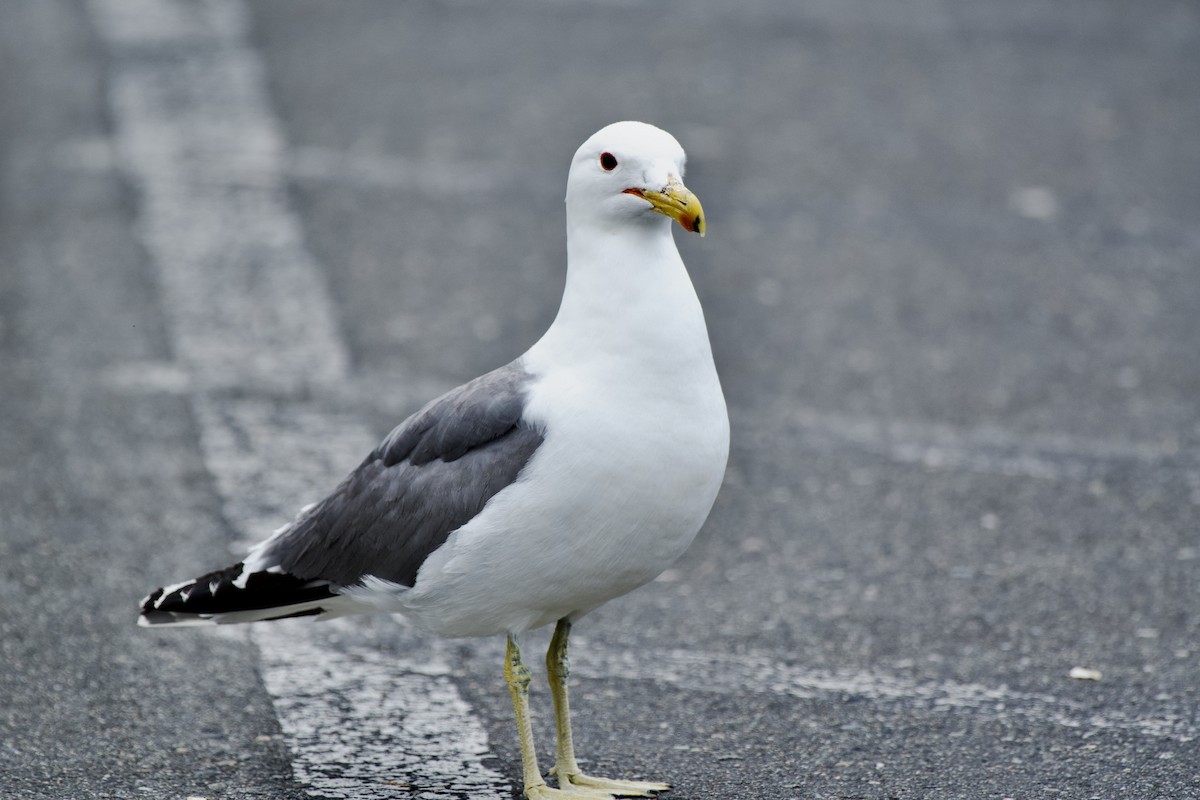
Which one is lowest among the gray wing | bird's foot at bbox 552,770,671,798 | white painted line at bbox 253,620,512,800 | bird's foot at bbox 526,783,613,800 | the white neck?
bird's foot at bbox 526,783,613,800

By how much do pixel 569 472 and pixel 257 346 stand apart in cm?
323

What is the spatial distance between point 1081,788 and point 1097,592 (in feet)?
3.58

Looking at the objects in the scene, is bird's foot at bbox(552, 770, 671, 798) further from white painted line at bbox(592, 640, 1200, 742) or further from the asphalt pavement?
white painted line at bbox(592, 640, 1200, 742)

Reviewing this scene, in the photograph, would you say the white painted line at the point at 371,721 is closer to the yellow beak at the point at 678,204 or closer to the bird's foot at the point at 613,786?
the bird's foot at the point at 613,786

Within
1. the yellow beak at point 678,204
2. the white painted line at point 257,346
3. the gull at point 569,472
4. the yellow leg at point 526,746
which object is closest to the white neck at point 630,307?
the gull at point 569,472

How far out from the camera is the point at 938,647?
14.0ft

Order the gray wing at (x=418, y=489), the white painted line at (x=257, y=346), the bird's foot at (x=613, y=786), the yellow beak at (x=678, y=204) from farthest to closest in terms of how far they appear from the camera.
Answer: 1. the white painted line at (x=257, y=346)
2. the bird's foot at (x=613, y=786)
3. the gray wing at (x=418, y=489)
4. the yellow beak at (x=678, y=204)

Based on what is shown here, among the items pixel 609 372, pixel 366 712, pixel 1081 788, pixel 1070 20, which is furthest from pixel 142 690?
pixel 1070 20

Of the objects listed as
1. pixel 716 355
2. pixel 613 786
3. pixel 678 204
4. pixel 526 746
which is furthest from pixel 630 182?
pixel 716 355

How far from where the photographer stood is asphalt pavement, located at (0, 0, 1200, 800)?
3.87 meters

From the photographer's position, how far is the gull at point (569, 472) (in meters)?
3.29

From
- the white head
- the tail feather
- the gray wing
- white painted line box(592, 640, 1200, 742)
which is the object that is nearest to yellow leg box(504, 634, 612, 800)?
the gray wing

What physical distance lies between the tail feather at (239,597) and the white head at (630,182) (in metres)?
1.04

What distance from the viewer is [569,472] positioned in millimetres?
3277
